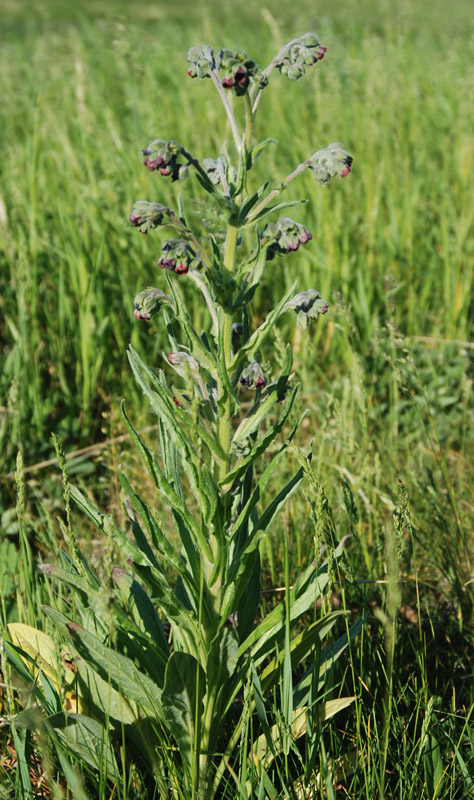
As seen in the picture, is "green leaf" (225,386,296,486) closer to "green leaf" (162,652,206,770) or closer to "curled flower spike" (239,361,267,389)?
"curled flower spike" (239,361,267,389)

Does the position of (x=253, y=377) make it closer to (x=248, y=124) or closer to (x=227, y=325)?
(x=227, y=325)

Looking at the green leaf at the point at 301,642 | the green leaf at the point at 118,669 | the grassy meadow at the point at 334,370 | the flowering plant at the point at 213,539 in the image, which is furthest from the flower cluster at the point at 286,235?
the green leaf at the point at 118,669

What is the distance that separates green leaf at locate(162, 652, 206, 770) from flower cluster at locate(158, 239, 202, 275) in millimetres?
700

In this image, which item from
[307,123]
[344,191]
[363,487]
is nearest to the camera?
[363,487]

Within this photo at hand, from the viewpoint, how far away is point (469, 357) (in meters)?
3.18

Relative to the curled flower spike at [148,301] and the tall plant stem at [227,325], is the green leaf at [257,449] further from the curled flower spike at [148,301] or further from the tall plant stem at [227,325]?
the curled flower spike at [148,301]

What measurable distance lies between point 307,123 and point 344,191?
1.11 meters

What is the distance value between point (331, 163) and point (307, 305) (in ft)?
0.91

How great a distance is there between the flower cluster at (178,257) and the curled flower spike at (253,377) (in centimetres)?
23

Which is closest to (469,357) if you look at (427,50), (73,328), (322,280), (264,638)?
(322,280)

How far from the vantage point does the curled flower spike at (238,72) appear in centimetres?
131

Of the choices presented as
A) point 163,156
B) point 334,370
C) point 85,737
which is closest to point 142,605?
point 85,737

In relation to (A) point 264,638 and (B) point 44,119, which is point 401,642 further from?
(B) point 44,119

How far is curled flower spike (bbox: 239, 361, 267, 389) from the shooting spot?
1424 millimetres
